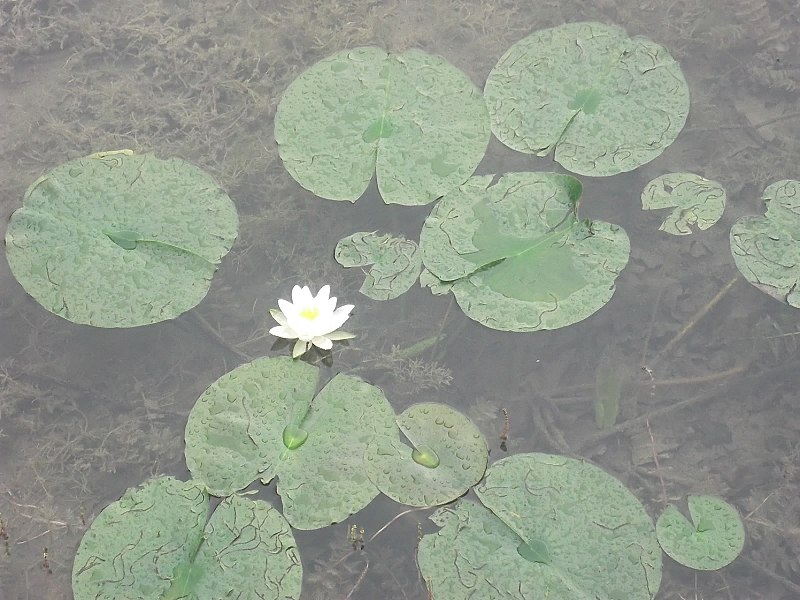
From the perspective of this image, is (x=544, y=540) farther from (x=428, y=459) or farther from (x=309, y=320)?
(x=309, y=320)

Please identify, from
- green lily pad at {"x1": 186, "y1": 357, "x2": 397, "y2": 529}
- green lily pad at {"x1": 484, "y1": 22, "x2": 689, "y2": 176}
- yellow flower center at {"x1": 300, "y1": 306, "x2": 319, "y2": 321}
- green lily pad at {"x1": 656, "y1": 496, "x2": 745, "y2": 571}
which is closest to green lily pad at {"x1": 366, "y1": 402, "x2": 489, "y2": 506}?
green lily pad at {"x1": 186, "y1": 357, "x2": 397, "y2": 529}

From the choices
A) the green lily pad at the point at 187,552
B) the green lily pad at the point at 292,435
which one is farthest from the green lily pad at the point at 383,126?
the green lily pad at the point at 187,552

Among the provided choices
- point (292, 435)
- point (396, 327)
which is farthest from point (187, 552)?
point (396, 327)

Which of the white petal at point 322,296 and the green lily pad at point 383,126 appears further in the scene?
the green lily pad at point 383,126


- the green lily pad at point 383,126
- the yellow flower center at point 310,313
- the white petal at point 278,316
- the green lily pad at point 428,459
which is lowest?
the green lily pad at point 428,459

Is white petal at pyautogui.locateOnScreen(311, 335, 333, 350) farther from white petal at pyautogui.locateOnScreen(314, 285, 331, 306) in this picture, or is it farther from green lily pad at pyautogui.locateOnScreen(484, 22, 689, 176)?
green lily pad at pyautogui.locateOnScreen(484, 22, 689, 176)

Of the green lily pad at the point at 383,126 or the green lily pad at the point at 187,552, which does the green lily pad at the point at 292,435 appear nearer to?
the green lily pad at the point at 187,552

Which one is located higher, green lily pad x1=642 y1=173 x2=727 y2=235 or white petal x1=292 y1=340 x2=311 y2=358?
green lily pad x1=642 y1=173 x2=727 y2=235
